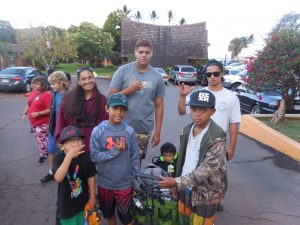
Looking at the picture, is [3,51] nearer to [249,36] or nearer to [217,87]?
[217,87]

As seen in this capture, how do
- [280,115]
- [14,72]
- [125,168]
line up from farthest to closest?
1. [14,72]
2. [280,115]
3. [125,168]

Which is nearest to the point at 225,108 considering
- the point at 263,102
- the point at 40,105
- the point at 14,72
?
the point at 40,105

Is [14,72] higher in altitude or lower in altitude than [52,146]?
higher

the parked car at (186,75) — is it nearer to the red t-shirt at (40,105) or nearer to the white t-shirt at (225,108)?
the red t-shirt at (40,105)

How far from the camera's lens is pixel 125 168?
3.04 meters

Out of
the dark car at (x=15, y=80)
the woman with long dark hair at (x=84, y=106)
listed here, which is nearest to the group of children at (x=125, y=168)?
the woman with long dark hair at (x=84, y=106)

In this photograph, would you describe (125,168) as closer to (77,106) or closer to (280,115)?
(77,106)

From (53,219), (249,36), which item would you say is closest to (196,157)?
(53,219)

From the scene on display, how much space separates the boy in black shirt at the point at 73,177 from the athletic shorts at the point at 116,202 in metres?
0.23

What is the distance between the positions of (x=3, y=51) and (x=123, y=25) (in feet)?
45.0

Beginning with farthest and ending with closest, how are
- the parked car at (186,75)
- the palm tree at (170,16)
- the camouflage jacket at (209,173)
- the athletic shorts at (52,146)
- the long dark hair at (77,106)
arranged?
the palm tree at (170,16) → the parked car at (186,75) → the athletic shorts at (52,146) → the long dark hair at (77,106) → the camouflage jacket at (209,173)

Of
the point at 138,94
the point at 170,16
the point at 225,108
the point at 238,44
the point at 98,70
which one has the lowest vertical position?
the point at 98,70

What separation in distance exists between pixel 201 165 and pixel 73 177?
1175 millimetres

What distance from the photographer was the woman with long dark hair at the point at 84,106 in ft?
10.9
